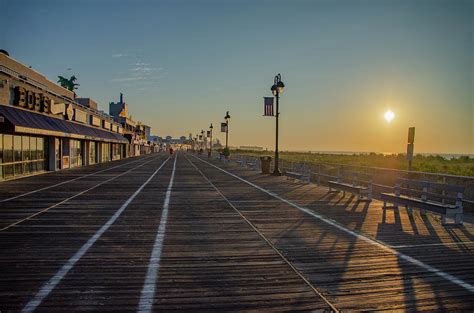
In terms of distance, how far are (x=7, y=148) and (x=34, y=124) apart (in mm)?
1901

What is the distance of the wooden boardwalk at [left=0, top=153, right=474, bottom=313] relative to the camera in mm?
4766

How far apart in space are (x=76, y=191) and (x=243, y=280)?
1273 cm

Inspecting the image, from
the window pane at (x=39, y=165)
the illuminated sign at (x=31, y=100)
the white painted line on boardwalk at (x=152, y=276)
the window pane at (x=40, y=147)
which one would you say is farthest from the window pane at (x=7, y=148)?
the white painted line on boardwalk at (x=152, y=276)

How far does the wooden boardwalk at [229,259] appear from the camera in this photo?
4.77m

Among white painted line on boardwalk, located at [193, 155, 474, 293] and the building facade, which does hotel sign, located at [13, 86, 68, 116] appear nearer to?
the building facade

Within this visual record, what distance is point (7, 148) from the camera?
20109 millimetres

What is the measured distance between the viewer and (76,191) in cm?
1599

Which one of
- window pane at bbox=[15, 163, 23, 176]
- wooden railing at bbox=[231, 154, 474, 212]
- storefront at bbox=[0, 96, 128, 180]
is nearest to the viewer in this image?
wooden railing at bbox=[231, 154, 474, 212]

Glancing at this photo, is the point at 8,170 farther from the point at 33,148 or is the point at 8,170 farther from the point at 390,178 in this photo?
the point at 390,178

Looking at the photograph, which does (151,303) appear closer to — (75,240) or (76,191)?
(75,240)

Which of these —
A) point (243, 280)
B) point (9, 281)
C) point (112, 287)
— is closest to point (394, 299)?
point (243, 280)

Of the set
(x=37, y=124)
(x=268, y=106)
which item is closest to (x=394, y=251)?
(x=268, y=106)

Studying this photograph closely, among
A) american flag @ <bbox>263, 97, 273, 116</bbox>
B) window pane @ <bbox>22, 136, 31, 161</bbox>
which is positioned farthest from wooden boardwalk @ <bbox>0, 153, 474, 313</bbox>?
american flag @ <bbox>263, 97, 273, 116</bbox>

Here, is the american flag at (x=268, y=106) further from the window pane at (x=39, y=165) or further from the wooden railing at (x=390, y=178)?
the window pane at (x=39, y=165)
